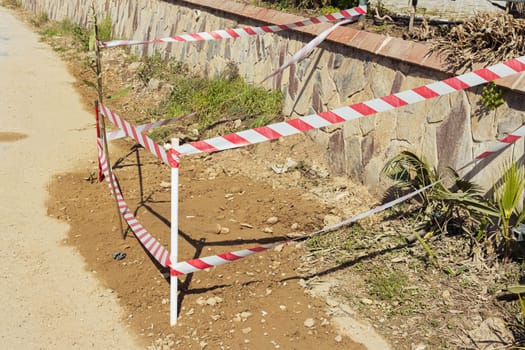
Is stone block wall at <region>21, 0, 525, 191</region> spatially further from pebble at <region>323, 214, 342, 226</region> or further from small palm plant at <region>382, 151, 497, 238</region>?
pebble at <region>323, 214, 342, 226</region>

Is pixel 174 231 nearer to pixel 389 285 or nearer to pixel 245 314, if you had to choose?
pixel 245 314

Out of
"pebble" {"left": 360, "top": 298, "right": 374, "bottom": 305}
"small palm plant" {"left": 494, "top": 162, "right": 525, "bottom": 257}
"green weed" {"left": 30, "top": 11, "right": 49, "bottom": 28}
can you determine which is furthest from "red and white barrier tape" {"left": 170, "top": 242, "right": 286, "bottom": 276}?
"green weed" {"left": 30, "top": 11, "right": 49, "bottom": 28}

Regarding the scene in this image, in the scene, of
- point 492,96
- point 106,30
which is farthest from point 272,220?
point 106,30

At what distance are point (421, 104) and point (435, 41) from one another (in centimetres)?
62

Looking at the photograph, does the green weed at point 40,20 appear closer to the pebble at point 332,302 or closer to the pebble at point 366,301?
the pebble at point 332,302

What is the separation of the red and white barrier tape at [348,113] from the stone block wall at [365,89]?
21 centimetres

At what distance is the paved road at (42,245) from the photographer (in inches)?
178

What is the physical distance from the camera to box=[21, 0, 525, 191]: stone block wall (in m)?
5.17

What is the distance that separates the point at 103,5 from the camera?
14508mm

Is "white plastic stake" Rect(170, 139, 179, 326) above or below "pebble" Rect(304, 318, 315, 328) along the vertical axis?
above

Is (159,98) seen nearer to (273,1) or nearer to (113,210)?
(273,1)

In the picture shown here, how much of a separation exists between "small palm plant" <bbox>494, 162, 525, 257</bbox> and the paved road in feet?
10.2

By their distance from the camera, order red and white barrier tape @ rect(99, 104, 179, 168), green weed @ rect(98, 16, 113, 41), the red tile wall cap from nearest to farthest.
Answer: red and white barrier tape @ rect(99, 104, 179, 168), the red tile wall cap, green weed @ rect(98, 16, 113, 41)

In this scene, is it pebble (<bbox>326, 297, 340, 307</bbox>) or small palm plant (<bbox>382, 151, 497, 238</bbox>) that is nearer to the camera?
pebble (<bbox>326, 297, 340, 307</bbox>)
